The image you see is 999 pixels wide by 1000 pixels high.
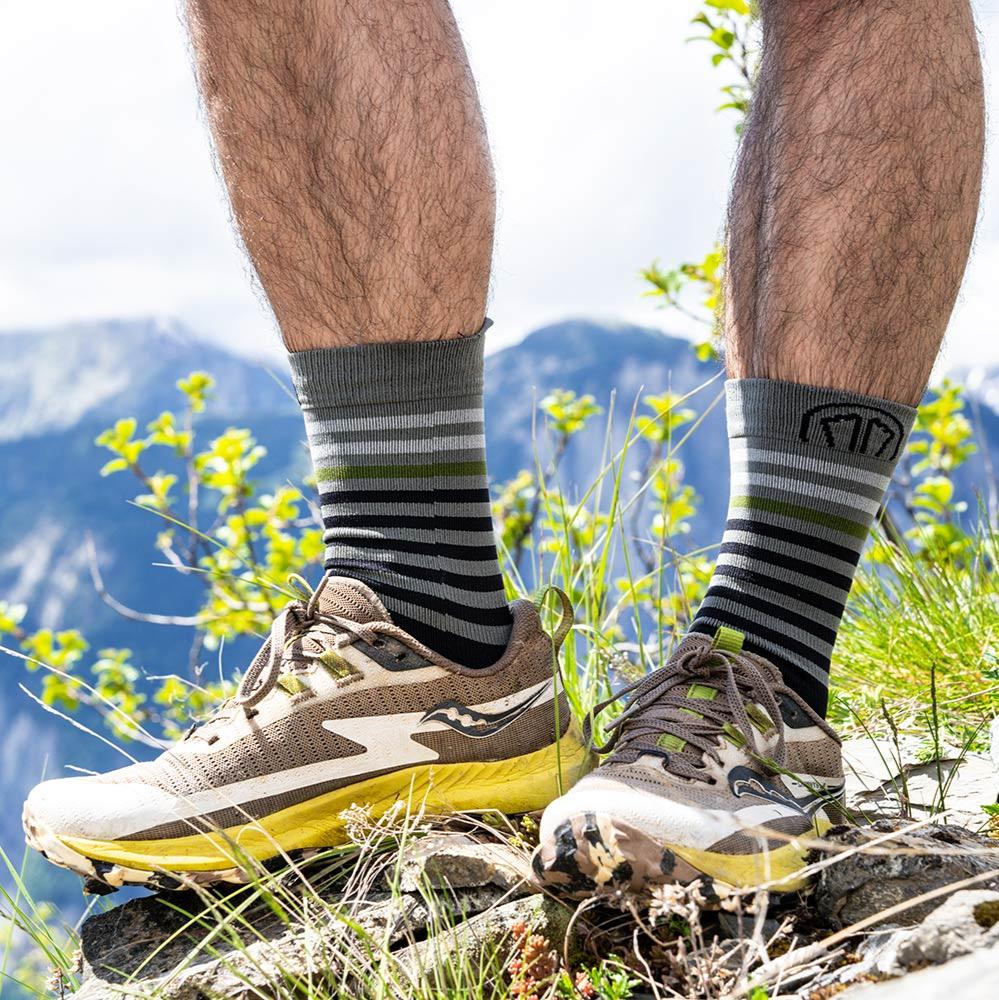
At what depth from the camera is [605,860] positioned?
2.99ft

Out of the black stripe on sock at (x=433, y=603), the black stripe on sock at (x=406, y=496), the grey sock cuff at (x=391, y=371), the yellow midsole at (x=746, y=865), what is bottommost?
the yellow midsole at (x=746, y=865)

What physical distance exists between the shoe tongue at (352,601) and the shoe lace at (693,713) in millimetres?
281

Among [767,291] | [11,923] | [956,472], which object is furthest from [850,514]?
[956,472]

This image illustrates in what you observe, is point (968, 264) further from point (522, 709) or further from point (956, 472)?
point (956, 472)

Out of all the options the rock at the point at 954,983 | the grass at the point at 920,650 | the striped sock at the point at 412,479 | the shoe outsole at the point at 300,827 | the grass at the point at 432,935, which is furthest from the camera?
the grass at the point at 920,650

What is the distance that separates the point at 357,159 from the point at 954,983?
952mm

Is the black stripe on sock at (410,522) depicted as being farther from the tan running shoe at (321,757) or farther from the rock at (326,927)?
the rock at (326,927)

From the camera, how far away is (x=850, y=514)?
47.2 inches

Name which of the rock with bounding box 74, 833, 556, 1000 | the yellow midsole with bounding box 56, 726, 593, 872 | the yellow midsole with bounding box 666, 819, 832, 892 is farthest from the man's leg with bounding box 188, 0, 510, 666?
the yellow midsole with bounding box 666, 819, 832, 892

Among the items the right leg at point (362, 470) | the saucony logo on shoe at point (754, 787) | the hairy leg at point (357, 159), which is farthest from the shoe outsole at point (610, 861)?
the hairy leg at point (357, 159)

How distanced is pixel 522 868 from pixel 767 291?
0.73 meters

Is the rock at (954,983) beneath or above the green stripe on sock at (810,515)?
beneath

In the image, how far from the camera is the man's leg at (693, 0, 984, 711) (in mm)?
1191

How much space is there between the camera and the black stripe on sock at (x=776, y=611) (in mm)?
1210
